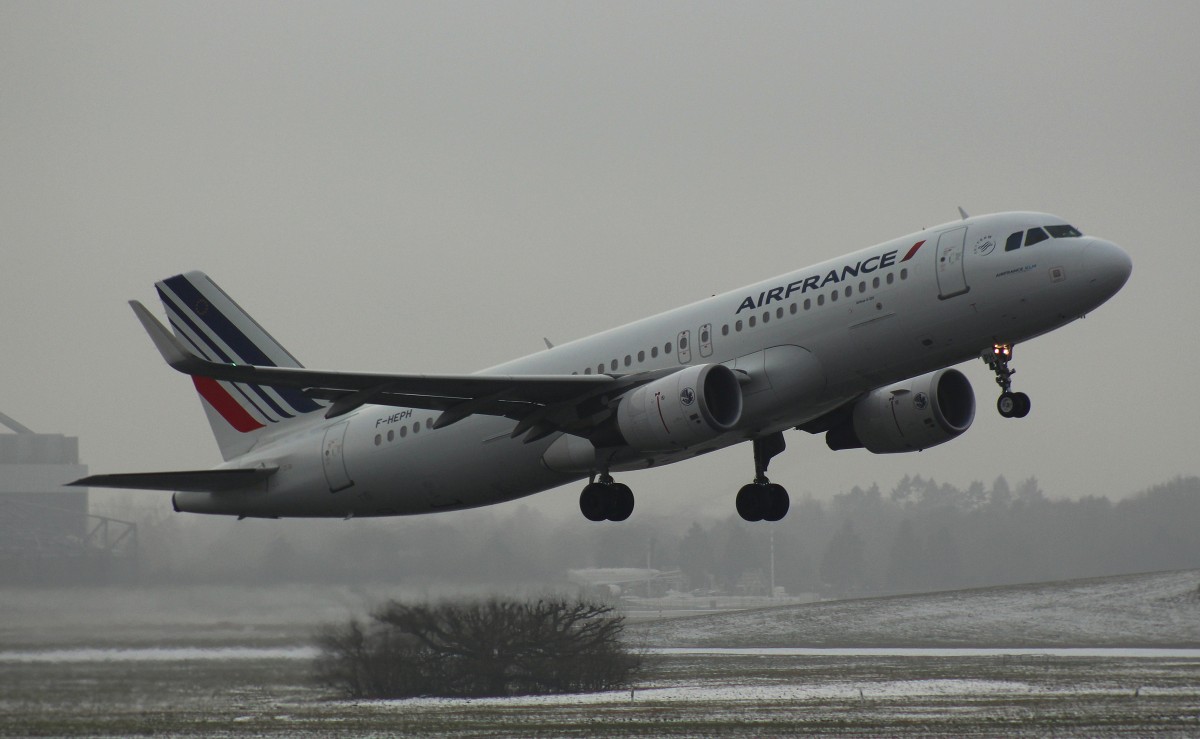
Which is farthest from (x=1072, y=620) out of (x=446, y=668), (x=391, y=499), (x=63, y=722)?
(x=63, y=722)

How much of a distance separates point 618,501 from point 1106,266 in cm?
1190

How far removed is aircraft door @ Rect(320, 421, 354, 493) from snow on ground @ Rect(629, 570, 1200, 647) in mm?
36957

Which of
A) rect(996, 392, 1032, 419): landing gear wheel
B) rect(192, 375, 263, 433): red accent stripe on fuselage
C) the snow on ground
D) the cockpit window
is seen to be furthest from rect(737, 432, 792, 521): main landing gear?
the snow on ground

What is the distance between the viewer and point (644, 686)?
53344 mm

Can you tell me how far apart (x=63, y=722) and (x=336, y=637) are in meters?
9.21

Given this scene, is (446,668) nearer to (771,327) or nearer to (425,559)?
(425,559)

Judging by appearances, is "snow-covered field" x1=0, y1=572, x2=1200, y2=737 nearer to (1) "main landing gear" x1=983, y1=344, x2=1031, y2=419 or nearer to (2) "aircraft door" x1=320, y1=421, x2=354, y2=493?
(2) "aircraft door" x1=320, y1=421, x2=354, y2=493

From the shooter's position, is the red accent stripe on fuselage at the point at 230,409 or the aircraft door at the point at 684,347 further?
the red accent stripe on fuselage at the point at 230,409

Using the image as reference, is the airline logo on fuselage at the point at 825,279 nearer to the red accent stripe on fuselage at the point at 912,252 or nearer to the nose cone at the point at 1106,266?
the red accent stripe on fuselage at the point at 912,252

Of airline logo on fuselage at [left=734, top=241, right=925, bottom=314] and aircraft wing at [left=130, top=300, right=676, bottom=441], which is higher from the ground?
airline logo on fuselage at [left=734, top=241, right=925, bottom=314]

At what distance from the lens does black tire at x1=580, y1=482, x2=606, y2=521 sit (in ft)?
109

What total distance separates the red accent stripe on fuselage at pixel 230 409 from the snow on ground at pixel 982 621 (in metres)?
35.4

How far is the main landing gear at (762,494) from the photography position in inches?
1388

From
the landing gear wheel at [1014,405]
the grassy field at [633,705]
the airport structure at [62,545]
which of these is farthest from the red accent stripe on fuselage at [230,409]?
the landing gear wheel at [1014,405]
